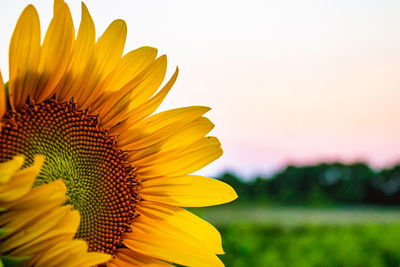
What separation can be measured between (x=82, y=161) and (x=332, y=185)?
10.9m

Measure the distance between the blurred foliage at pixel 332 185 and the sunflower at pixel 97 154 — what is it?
8740 mm

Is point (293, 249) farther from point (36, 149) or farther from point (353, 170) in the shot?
point (353, 170)

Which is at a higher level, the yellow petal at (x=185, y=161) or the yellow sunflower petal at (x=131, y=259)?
the yellow petal at (x=185, y=161)

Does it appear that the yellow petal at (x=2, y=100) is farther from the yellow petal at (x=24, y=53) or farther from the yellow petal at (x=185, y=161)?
the yellow petal at (x=185, y=161)

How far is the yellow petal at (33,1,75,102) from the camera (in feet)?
3.48

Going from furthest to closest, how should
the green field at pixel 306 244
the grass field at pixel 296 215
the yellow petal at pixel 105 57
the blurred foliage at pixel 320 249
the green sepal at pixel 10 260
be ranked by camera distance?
the grass field at pixel 296 215
the blurred foliage at pixel 320 249
the green field at pixel 306 244
the yellow petal at pixel 105 57
the green sepal at pixel 10 260

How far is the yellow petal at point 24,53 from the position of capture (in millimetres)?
1012

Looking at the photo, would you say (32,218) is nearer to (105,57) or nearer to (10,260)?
(10,260)

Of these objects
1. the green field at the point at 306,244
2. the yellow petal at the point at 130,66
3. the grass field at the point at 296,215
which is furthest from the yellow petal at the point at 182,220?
the grass field at the point at 296,215

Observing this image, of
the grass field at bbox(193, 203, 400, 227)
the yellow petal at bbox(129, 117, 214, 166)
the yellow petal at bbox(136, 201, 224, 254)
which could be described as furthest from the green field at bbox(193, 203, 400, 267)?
the yellow petal at bbox(129, 117, 214, 166)

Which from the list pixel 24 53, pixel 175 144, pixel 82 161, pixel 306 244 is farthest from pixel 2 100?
pixel 306 244

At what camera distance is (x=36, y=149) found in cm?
110

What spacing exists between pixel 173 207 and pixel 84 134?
0.33 metres

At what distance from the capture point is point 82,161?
118 cm
